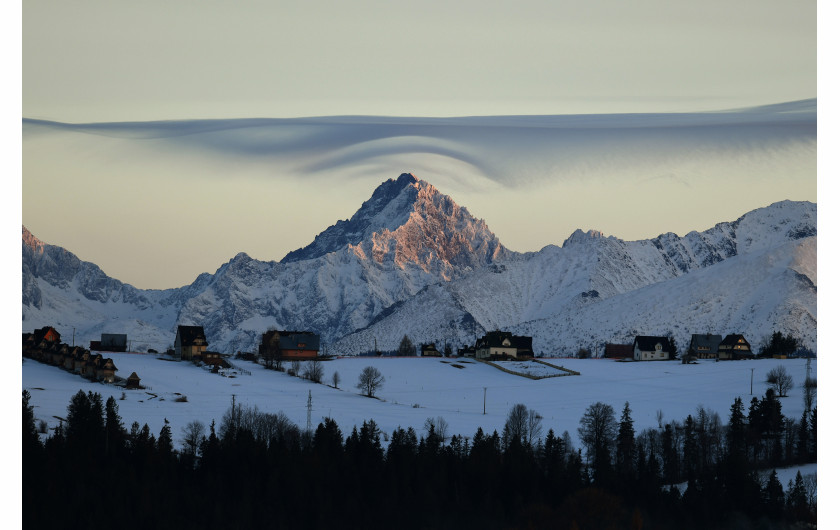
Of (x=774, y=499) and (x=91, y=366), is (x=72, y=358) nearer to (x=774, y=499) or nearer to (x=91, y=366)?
(x=91, y=366)

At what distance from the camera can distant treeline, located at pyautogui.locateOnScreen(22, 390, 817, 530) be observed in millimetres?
86438

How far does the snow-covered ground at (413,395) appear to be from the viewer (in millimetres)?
140000

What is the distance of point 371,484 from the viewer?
99.8 m

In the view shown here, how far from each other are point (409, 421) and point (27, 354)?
81.6m

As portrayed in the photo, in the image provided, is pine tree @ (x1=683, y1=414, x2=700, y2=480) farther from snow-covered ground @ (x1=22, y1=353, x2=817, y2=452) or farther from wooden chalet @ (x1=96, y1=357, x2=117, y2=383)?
wooden chalet @ (x1=96, y1=357, x2=117, y2=383)

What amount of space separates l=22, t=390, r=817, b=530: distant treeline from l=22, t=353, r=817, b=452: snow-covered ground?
1695cm

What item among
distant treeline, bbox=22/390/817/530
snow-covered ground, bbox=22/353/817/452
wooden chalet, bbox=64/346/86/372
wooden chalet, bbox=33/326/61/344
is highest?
wooden chalet, bbox=33/326/61/344

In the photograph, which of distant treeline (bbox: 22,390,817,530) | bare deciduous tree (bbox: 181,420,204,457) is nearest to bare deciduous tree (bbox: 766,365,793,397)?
distant treeline (bbox: 22,390,817,530)

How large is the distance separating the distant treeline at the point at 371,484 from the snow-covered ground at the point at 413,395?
55.6 ft

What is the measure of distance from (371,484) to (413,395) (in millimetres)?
73838

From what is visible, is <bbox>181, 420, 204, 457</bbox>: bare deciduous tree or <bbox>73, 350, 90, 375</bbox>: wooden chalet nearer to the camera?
<bbox>181, 420, 204, 457</bbox>: bare deciduous tree

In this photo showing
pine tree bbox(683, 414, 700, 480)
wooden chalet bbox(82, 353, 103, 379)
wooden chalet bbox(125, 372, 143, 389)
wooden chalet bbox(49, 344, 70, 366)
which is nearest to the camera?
pine tree bbox(683, 414, 700, 480)
